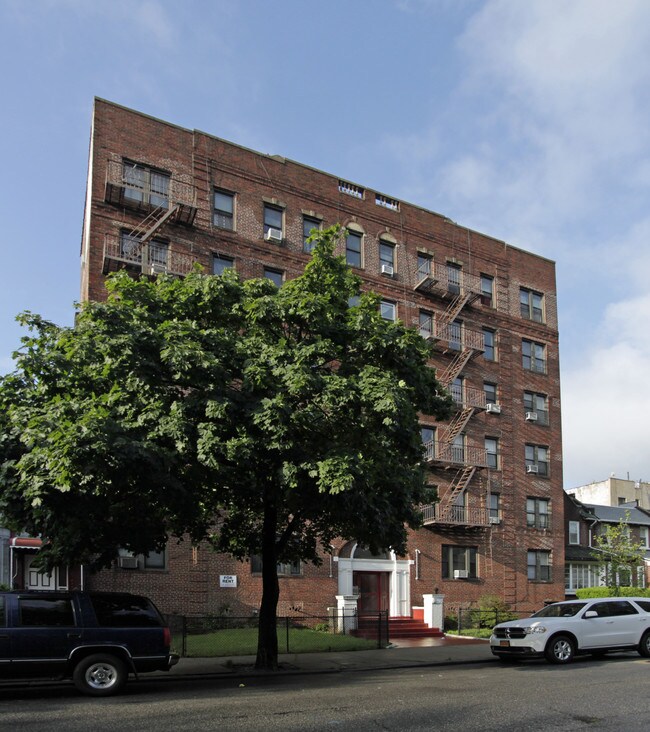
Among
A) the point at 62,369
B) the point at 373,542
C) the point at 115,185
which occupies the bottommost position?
the point at 373,542

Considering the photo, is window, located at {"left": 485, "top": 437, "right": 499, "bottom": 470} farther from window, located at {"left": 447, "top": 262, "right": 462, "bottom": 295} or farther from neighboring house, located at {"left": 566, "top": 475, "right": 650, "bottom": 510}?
neighboring house, located at {"left": 566, "top": 475, "right": 650, "bottom": 510}

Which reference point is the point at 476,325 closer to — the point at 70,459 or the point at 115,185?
the point at 115,185

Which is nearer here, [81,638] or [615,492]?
[81,638]

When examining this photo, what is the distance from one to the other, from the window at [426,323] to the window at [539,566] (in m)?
11.2

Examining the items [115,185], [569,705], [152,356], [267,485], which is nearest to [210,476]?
[267,485]

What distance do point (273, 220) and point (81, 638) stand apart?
70.4 ft

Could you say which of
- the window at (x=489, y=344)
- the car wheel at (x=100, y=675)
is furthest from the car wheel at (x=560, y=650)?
the window at (x=489, y=344)

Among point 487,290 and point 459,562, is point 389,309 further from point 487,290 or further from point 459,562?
point 459,562

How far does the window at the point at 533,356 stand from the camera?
38.8 m

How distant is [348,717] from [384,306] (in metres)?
24.4

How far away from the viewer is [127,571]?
25766 mm

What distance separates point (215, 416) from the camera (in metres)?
14.1

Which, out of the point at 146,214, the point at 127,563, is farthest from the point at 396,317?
the point at 127,563

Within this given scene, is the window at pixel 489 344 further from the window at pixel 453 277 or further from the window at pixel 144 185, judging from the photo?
the window at pixel 144 185
